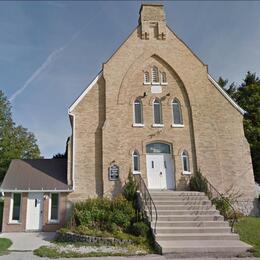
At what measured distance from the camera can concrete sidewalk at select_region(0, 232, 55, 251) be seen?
11359 millimetres

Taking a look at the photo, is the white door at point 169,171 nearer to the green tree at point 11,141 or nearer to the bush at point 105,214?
the bush at point 105,214

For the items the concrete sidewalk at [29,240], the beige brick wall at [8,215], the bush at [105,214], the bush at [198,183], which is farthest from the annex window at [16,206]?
the bush at [198,183]

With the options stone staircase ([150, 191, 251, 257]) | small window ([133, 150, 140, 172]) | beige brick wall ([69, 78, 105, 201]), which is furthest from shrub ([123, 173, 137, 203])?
beige brick wall ([69, 78, 105, 201])

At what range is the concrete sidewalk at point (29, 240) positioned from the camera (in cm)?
1136

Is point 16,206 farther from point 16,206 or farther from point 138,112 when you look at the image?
point 138,112

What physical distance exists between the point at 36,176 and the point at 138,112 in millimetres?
7796

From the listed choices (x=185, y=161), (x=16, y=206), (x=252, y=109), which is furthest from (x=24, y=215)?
(x=252, y=109)

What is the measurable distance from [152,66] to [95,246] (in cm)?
1274

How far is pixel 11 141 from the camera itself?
2784 centimetres

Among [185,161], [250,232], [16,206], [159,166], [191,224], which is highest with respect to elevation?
[185,161]

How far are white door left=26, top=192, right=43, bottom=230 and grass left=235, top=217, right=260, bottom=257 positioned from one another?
10.9 metres

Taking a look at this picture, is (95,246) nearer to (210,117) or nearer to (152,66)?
(210,117)

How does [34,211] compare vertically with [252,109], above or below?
below

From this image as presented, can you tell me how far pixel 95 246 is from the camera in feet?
36.4
